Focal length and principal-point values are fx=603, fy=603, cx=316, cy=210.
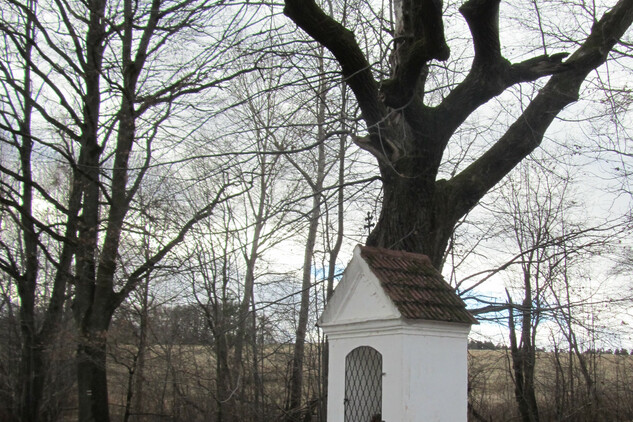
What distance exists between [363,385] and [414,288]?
0.71m

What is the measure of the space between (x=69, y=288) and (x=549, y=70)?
17.6 metres

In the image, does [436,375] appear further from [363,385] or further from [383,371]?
[363,385]

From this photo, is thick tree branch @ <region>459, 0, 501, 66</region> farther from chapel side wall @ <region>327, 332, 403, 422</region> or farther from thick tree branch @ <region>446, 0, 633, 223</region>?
chapel side wall @ <region>327, 332, 403, 422</region>

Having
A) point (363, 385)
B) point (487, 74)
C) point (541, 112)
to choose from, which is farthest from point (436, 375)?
point (541, 112)

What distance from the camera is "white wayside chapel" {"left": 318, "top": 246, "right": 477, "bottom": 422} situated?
10.2 ft

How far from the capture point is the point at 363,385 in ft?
12.0

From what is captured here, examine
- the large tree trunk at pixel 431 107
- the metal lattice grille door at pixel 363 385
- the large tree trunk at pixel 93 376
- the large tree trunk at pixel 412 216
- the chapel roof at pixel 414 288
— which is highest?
the large tree trunk at pixel 431 107

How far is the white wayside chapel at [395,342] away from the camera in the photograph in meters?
3.12

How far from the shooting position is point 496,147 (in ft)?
18.3

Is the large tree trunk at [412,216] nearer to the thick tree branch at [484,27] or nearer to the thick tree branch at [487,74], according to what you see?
the thick tree branch at [487,74]

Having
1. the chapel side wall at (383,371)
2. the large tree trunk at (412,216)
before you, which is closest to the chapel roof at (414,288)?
the chapel side wall at (383,371)

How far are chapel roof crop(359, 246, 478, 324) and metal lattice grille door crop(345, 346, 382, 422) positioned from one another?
48cm

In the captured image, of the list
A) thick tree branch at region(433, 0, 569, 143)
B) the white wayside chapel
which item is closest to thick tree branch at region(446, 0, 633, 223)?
thick tree branch at region(433, 0, 569, 143)

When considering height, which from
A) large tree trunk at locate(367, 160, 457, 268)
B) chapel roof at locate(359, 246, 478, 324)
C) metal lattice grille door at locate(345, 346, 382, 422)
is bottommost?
metal lattice grille door at locate(345, 346, 382, 422)
